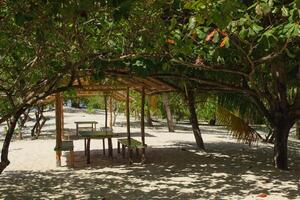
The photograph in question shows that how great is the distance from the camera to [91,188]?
930 centimetres

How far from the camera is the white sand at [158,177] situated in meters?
8.68

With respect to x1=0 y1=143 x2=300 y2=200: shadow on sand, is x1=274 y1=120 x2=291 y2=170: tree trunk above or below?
above

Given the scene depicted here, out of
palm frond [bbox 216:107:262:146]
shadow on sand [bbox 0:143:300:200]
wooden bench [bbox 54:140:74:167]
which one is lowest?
shadow on sand [bbox 0:143:300:200]

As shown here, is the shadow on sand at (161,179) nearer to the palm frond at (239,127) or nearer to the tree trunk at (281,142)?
the tree trunk at (281,142)

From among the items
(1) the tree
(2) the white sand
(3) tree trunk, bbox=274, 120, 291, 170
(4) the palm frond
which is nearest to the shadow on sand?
(2) the white sand

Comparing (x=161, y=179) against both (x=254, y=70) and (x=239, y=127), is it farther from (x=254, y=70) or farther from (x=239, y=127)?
(x=239, y=127)

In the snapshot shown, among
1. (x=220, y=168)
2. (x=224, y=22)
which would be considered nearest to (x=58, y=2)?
(x=224, y=22)

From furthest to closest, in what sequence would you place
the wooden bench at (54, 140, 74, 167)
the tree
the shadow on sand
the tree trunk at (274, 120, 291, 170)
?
the wooden bench at (54, 140, 74, 167), the tree trunk at (274, 120, 291, 170), the shadow on sand, the tree

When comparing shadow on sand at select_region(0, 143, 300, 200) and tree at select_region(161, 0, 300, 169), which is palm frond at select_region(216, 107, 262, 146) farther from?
tree at select_region(161, 0, 300, 169)

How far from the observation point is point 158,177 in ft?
34.2

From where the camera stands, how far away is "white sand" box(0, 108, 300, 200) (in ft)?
28.5

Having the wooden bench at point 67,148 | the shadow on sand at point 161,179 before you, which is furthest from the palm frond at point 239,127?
the wooden bench at point 67,148

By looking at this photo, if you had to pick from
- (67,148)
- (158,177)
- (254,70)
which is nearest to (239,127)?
(158,177)

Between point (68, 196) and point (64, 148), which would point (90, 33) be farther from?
point (64, 148)
